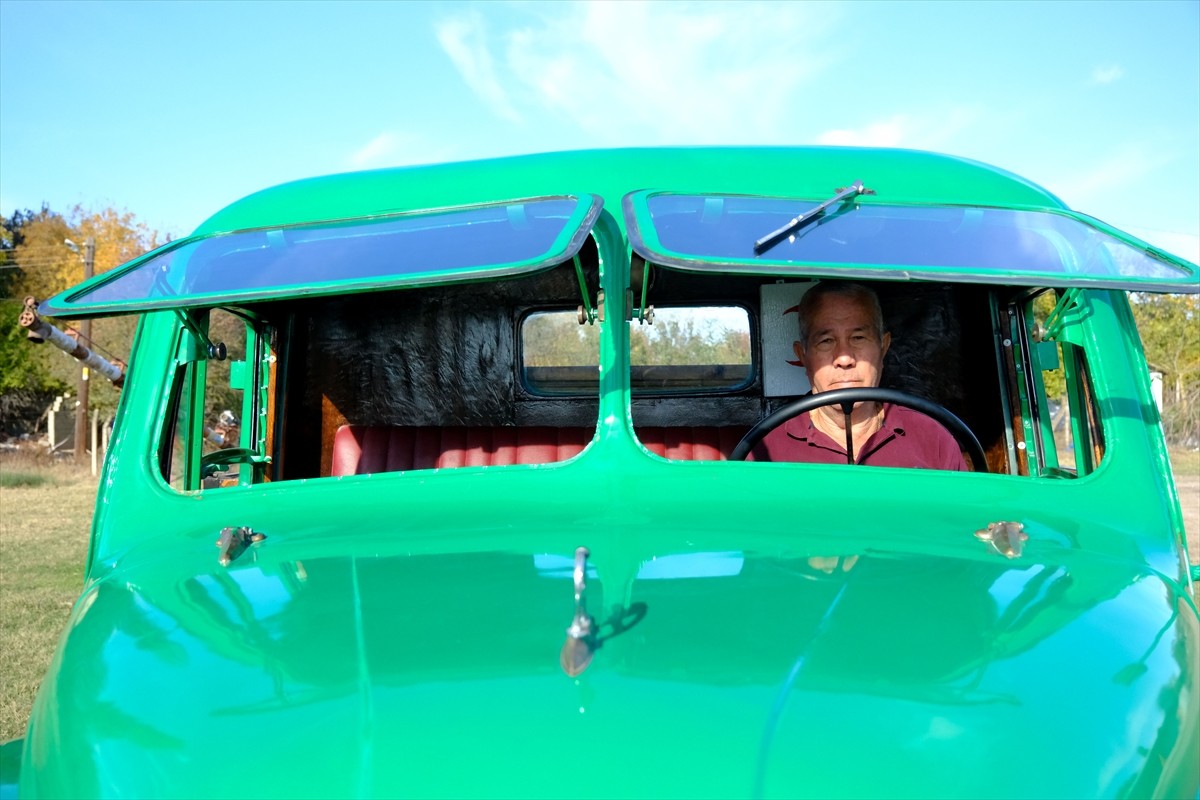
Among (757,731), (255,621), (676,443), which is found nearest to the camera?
(757,731)

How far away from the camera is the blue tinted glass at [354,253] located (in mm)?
1913

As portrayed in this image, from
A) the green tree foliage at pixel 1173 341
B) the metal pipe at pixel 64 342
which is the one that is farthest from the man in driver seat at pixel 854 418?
the green tree foliage at pixel 1173 341

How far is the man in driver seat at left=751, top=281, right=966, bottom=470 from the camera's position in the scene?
262cm

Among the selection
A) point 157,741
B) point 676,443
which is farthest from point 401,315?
point 157,741

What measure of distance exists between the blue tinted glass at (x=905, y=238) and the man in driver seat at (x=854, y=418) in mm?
512

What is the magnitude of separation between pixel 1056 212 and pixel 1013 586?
3.11 ft

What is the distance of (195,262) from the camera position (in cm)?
220

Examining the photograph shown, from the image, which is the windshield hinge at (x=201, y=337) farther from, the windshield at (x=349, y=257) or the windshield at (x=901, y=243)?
the windshield at (x=901, y=243)

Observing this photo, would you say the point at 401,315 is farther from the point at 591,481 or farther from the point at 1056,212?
the point at 1056,212

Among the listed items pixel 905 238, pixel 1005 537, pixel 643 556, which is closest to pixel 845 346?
pixel 905 238

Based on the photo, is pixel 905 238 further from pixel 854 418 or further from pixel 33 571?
pixel 33 571

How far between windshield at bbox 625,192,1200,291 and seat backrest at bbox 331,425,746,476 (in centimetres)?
148

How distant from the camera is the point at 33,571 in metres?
8.16

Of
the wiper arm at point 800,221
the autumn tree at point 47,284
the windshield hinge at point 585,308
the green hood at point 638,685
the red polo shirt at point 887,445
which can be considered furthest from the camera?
the autumn tree at point 47,284
